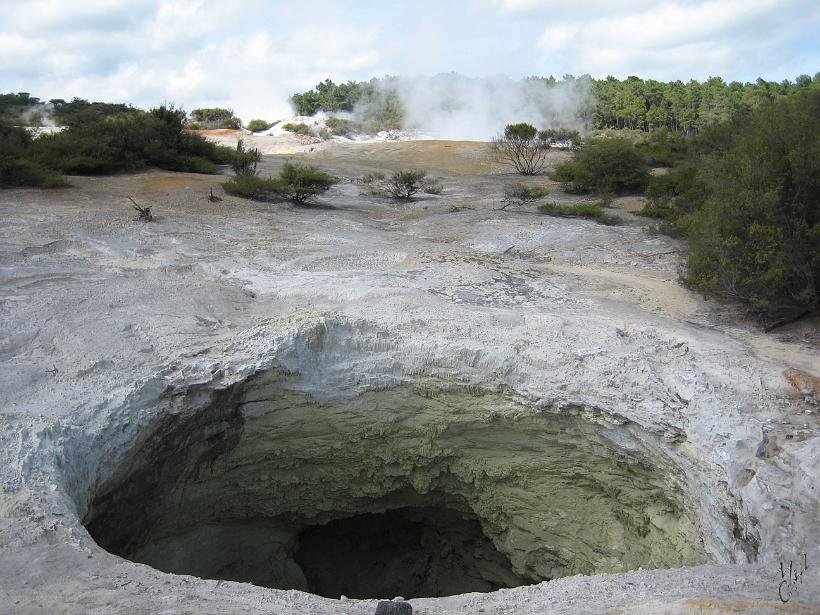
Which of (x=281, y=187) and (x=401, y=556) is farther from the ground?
(x=281, y=187)

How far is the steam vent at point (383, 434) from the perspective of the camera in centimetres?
425

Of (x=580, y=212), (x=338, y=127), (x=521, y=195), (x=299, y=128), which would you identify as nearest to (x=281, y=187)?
(x=521, y=195)

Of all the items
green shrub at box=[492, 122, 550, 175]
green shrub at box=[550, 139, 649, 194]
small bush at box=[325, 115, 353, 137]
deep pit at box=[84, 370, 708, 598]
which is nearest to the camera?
deep pit at box=[84, 370, 708, 598]

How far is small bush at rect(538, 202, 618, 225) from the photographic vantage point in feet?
44.1

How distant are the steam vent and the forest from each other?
3159cm

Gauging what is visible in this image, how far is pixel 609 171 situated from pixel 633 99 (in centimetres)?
2952

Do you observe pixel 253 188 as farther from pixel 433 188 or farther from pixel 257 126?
pixel 257 126

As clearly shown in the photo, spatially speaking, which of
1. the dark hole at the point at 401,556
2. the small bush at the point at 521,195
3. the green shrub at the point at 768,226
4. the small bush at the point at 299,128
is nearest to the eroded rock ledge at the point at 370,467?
the dark hole at the point at 401,556

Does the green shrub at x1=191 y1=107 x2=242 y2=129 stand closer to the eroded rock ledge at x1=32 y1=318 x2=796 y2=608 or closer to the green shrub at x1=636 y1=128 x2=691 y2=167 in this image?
the green shrub at x1=636 y1=128 x2=691 y2=167

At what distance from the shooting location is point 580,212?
1381 cm

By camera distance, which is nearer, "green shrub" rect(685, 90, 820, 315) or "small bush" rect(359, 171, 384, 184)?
"green shrub" rect(685, 90, 820, 315)

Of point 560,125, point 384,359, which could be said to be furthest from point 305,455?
point 560,125

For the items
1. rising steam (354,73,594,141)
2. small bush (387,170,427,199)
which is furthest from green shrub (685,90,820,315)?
rising steam (354,73,594,141)

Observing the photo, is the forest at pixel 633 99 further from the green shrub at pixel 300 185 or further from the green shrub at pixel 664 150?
the green shrub at pixel 300 185
